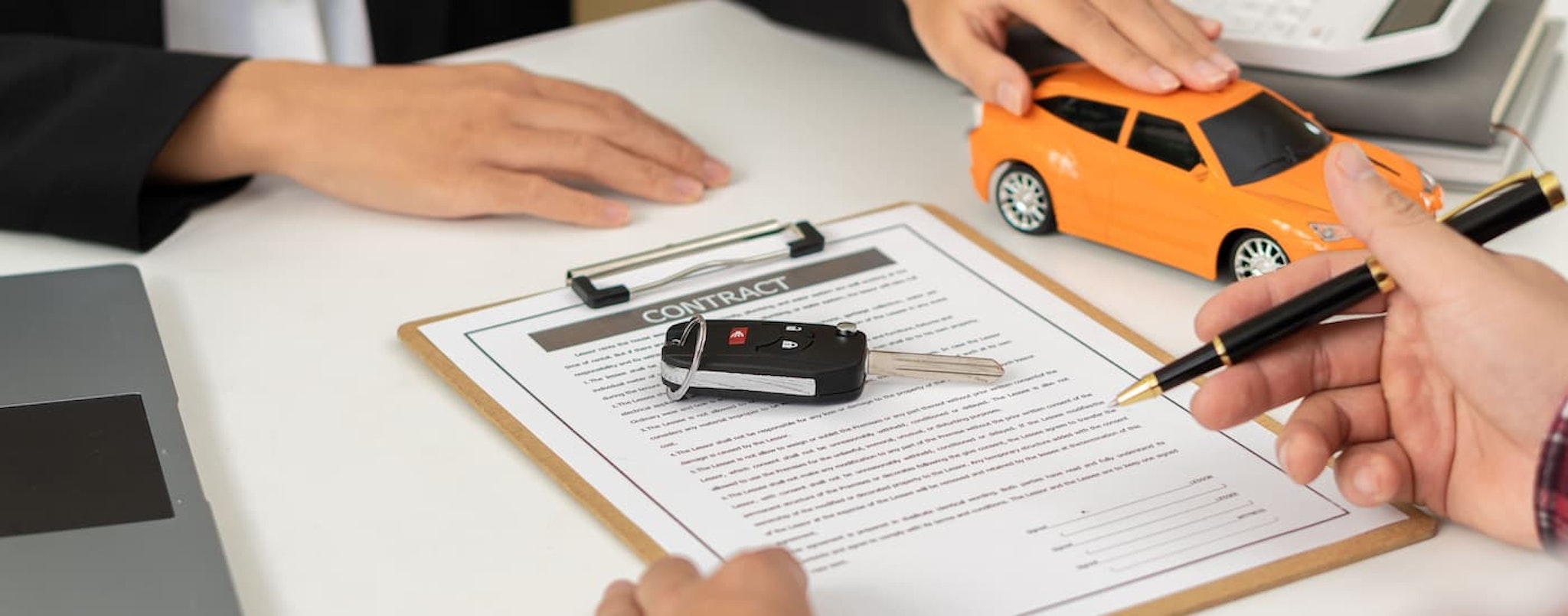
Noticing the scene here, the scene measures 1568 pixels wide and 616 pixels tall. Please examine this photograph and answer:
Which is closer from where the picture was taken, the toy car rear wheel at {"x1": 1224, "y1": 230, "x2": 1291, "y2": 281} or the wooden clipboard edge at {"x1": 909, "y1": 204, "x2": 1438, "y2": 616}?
the wooden clipboard edge at {"x1": 909, "y1": 204, "x2": 1438, "y2": 616}

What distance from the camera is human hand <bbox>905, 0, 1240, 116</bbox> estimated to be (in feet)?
3.27

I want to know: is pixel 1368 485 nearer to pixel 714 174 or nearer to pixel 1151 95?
pixel 1151 95

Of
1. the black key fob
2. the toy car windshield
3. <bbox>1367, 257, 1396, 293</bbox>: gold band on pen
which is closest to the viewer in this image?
<bbox>1367, 257, 1396, 293</bbox>: gold band on pen

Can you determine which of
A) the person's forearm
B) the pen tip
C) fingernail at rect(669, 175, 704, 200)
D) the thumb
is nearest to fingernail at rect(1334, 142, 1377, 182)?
the thumb

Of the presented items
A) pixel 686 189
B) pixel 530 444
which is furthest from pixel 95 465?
pixel 686 189

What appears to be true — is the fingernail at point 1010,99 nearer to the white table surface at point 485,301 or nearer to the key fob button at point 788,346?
the white table surface at point 485,301

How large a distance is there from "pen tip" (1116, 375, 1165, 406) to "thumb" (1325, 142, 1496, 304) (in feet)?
0.38

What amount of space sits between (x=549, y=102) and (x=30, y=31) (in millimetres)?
583

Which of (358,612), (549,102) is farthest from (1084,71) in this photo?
(358,612)

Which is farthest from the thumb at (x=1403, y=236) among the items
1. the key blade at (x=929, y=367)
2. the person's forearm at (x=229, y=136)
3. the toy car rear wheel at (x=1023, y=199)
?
the person's forearm at (x=229, y=136)

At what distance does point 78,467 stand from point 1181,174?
0.65 m

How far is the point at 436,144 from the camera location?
3.59 feet

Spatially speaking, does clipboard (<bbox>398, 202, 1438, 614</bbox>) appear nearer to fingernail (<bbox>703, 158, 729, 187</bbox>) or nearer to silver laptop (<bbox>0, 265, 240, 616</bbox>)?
silver laptop (<bbox>0, 265, 240, 616</bbox>)

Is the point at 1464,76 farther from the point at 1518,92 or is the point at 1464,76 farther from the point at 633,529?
the point at 633,529
